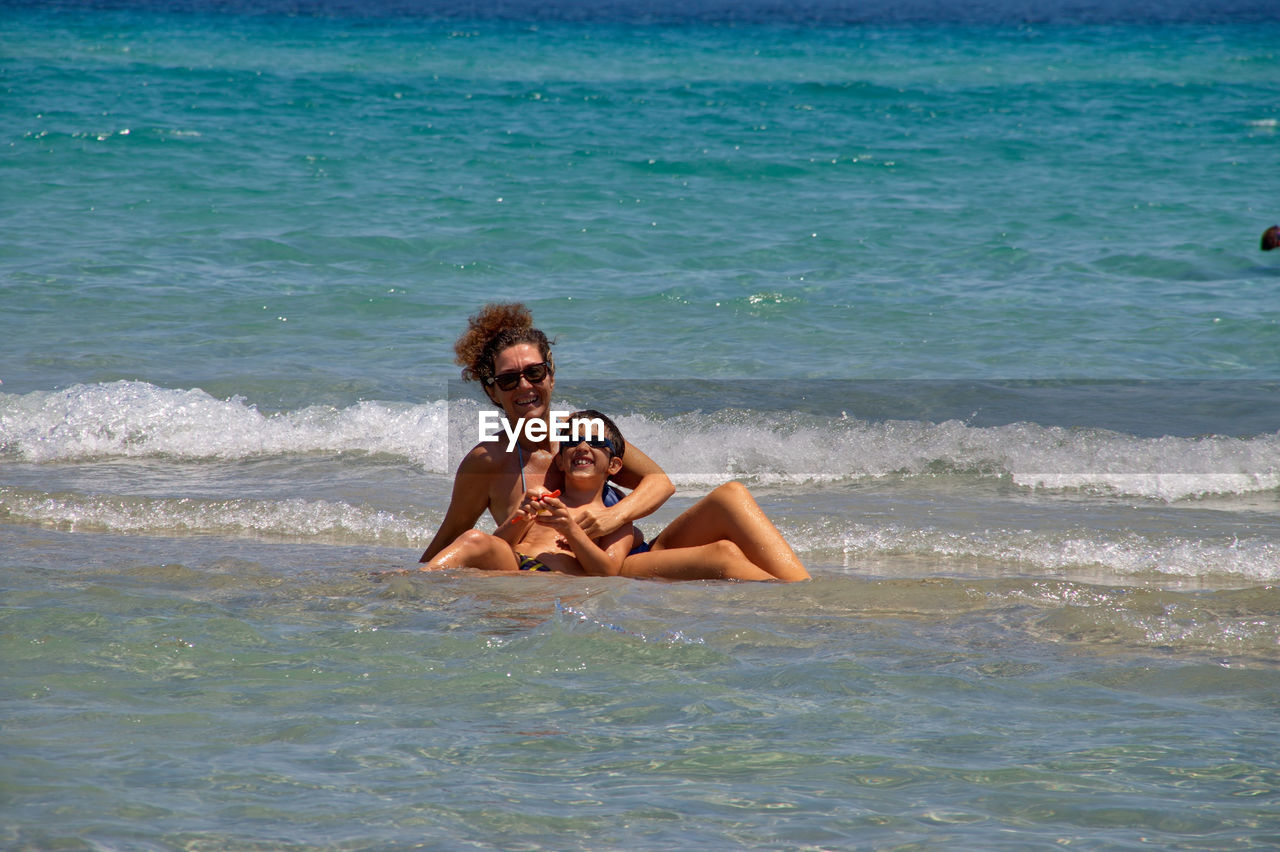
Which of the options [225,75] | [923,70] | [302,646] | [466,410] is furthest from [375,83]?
[302,646]

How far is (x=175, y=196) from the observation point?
1392 cm

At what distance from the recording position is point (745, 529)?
4.86 meters

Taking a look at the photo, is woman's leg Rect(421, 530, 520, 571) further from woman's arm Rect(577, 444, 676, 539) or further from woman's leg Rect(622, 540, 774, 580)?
woman's leg Rect(622, 540, 774, 580)

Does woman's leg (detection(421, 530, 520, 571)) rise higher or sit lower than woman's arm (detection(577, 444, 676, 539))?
lower

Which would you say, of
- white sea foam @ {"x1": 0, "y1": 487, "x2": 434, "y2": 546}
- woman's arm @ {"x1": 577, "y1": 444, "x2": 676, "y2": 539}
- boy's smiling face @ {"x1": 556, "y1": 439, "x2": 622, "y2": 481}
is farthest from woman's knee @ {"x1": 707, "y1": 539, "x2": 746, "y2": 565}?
white sea foam @ {"x1": 0, "y1": 487, "x2": 434, "y2": 546}

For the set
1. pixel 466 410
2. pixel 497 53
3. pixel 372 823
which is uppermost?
pixel 497 53

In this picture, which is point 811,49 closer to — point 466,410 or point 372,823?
point 466,410

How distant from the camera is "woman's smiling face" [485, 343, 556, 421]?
185 inches

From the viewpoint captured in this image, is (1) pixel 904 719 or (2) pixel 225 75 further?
(2) pixel 225 75

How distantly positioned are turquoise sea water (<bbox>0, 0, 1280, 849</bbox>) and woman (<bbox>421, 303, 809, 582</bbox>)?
0.23 meters

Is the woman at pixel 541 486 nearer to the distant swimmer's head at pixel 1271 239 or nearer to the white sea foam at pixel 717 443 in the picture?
the white sea foam at pixel 717 443

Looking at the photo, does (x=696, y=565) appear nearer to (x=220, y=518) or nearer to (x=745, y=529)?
(x=745, y=529)

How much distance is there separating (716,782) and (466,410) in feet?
17.5

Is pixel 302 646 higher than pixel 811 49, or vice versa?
pixel 811 49
